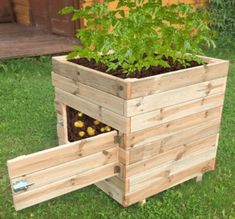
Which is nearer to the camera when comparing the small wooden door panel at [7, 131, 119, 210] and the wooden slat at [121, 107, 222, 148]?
the small wooden door panel at [7, 131, 119, 210]

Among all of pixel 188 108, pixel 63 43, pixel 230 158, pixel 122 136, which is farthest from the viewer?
pixel 63 43

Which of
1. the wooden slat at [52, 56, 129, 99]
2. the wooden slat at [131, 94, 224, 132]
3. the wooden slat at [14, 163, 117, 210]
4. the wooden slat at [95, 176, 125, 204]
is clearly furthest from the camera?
the wooden slat at [95, 176, 125, 204]

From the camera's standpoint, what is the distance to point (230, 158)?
3.66 m

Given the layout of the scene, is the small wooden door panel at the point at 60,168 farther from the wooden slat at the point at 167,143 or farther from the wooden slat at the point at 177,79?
the wooden slat at the point at 177,79

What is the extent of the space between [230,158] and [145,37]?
1.56m

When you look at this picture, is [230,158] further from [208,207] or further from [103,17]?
[103,17]

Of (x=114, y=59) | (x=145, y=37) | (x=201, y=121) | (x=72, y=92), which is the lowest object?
(x=201, y=121)

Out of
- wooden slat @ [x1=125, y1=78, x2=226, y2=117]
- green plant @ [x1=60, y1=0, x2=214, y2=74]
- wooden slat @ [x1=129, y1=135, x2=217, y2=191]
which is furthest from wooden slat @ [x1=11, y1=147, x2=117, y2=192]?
green plant @ [x1=60, y1=0, x2=214, y2=74]

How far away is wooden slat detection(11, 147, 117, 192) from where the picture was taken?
2374 mm

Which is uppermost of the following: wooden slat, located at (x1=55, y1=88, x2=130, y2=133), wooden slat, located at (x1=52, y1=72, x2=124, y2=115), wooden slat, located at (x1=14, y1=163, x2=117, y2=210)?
wooden slat, located at (x1=52, y1=72, x2=124, y2=115)

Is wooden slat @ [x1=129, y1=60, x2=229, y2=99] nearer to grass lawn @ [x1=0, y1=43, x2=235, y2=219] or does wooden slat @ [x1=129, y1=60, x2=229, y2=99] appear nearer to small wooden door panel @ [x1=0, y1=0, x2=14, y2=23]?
grass lawn @ [x1=0, y1=43, x2=235, y2=219]

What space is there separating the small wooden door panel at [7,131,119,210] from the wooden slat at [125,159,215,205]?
246 millimetres

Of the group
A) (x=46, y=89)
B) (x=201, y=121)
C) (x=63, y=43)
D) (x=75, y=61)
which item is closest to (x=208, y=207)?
(x=201, y=121)

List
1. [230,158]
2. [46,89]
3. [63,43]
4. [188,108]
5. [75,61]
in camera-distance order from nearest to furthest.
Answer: [188,108] → [75,61] → [230,158] → [46,89] → [63,43]
